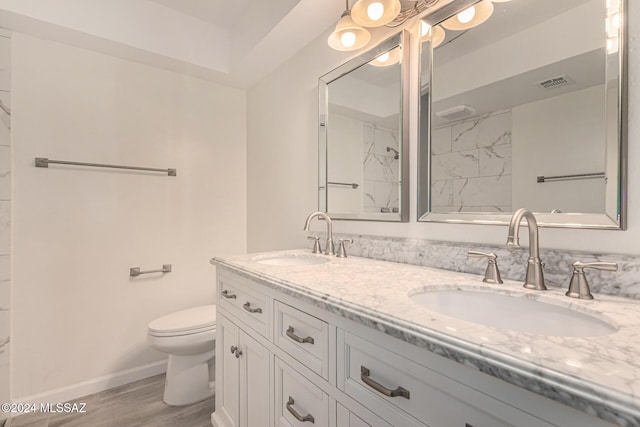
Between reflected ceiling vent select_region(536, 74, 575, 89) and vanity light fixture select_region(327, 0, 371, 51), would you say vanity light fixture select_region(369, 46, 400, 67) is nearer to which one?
vanity light fixture select_region(327, 0, 371, 51)

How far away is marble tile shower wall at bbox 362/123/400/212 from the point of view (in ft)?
4.43

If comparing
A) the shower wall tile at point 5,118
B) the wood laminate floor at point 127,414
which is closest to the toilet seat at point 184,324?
the wood laminate floor at point 127,414

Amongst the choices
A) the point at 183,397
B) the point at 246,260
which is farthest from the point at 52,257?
the point at 246,260

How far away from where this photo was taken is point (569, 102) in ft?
2.87

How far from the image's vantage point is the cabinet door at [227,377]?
4.25ft

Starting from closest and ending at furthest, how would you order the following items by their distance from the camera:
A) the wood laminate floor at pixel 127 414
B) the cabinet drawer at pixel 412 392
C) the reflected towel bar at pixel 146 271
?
the cabinet drawer at pixel 412 392 → the wood laminate floor at pixel 127 414 → the reflected towel bar at pixel 146 271

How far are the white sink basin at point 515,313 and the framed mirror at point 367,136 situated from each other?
48 cm

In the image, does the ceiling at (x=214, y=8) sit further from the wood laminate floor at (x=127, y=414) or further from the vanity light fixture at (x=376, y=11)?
the wood laminate floor at (x=127, y=414)

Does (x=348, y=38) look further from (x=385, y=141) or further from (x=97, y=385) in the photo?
(x=97, y=385)

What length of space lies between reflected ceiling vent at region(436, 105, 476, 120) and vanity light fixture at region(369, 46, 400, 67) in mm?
347

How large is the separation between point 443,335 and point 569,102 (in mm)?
812

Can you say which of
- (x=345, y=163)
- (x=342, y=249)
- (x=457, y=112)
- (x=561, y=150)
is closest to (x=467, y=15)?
(x=457, y=112)

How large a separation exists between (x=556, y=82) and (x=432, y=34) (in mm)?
510

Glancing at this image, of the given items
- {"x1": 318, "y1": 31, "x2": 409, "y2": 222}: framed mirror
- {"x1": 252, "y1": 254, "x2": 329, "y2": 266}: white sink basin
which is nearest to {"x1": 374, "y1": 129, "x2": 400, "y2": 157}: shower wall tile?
Result: {"x1": 318, "y1": 31, "x2": 409, "y2": 222}: framed mirror
